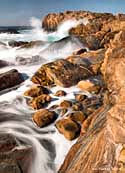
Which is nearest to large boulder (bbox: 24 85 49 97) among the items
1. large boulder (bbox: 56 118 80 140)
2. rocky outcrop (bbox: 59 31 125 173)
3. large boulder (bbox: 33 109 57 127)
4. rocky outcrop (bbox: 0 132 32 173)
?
large boulder (bbox: 33 109 57 127)

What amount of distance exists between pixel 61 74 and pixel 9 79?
221 cm

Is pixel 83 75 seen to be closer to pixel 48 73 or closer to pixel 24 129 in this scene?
pixel 48 73

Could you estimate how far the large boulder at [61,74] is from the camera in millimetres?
11906

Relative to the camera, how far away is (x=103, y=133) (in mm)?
5004

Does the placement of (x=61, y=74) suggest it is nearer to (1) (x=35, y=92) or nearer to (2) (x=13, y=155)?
(1) (x=35, y=92)

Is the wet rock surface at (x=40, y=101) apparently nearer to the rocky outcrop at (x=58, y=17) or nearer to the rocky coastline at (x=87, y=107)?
the rocky coastline at (x=87, y=107)

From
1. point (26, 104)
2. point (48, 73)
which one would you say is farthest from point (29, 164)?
point (48, 73)

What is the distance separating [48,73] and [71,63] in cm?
130

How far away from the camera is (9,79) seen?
1206cm

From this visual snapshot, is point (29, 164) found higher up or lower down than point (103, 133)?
lower down

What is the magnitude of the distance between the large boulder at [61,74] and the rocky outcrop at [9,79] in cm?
71

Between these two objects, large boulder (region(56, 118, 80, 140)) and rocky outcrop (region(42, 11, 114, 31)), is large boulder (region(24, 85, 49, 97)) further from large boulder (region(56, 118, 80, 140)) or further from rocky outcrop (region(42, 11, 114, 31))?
rocky outcrop (region(42, 11, 114, 31))

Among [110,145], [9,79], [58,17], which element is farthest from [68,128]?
[58,17]

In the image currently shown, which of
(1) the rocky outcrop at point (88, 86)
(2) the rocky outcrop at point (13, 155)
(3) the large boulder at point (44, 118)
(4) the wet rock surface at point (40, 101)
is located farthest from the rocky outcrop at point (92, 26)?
(2) the rocky outcrop at point (13, 155)
